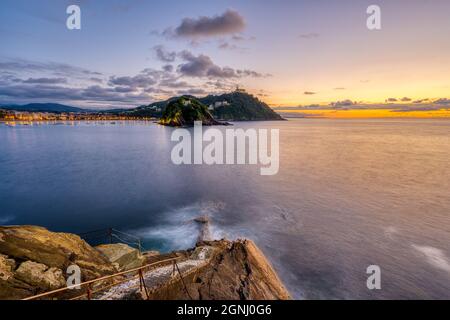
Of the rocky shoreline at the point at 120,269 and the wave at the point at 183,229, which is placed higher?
the rocky shoreline at the point at 120,269

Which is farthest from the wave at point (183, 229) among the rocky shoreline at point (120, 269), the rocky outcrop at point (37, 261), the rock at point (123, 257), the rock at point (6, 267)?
the rock at point (6, 267)

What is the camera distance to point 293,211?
27.9 meters

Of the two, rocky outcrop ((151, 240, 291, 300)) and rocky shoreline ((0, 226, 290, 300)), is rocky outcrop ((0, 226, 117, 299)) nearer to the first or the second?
rocky shoreline ((0, 226, 290, 300))

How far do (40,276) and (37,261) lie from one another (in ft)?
2.52

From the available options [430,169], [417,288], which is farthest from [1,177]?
[430,169]

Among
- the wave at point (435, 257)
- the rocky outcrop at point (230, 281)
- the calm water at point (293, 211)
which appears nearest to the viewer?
the rocky outcrop at point (230, 281)

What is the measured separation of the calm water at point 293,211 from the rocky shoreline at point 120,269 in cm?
404

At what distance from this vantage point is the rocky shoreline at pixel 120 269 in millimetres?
9708

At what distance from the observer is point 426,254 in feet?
61.6

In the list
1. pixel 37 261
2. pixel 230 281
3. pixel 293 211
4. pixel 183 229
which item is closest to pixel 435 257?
pixel 293 211

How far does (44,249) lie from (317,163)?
174ft

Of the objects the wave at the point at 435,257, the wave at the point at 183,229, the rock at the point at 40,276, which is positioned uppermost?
the rock at the point at 40,276

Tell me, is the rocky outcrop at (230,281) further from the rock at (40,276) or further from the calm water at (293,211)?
the rock at (40,276)

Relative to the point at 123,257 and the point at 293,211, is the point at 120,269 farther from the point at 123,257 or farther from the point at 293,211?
the point at 293,211
